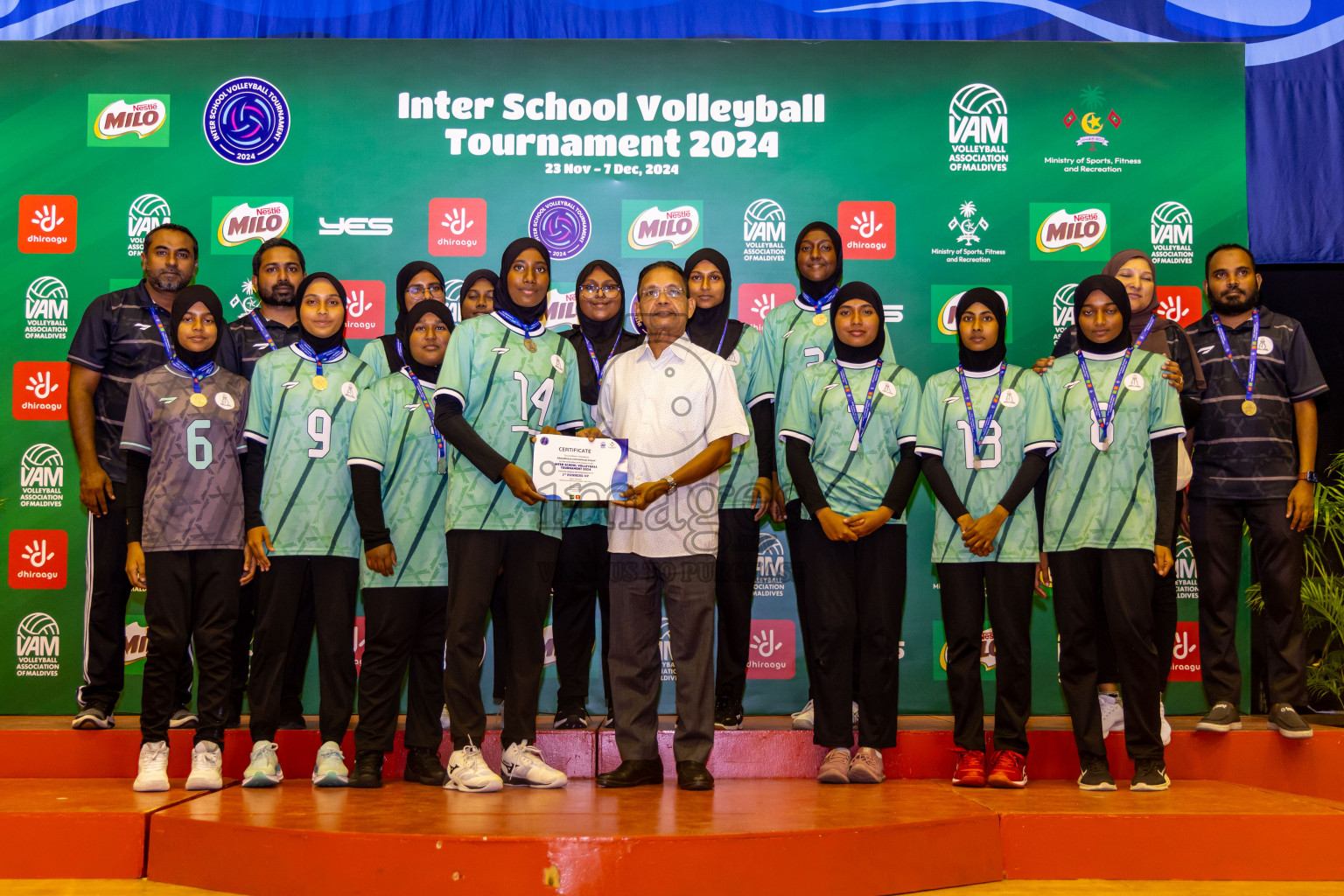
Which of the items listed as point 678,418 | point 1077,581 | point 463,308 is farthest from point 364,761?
point 1077,581

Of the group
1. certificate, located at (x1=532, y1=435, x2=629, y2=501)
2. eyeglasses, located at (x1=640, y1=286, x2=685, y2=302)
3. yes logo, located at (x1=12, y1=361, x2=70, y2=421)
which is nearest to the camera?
certificate, located at (x1=532, y1=435, x2=629, y2=501)

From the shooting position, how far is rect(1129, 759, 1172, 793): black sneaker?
3748mm

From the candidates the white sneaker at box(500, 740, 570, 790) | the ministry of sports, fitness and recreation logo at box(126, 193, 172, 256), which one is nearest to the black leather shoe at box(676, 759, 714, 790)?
the white sneaker at box(500, 740, 570, 790)

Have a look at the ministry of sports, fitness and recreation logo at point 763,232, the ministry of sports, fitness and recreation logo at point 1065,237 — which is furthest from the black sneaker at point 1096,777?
the ministry of sports, fitness and recreation logo at point 763,232

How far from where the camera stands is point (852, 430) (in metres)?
3.91

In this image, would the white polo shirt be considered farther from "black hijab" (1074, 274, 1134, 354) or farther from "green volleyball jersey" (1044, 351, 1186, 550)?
"black hijab" (1074, 274, 1134, 354)

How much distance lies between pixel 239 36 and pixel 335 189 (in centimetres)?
116

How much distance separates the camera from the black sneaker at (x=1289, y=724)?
4.19 m

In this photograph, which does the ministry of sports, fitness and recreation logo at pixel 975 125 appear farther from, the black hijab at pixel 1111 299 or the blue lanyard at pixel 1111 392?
the blue lanyard at pixel 1111 392

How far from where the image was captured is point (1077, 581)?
12.5 ft

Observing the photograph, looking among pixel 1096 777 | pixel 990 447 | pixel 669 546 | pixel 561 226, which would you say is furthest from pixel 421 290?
pixel 1096 777

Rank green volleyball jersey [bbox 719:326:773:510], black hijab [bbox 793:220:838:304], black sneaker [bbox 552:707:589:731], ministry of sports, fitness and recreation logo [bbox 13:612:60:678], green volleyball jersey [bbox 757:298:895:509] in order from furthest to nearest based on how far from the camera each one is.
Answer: ministry of sports, fitness and recreation logo [bbox 13:612:60:678] < black hijab [bbox 793:220:838:304] < green volleyball jersey [bbox 757:298:895:509] < green volleyball jersey [bbox 719:326:773:510] < black sneaker [bbox 552:707:589:731]

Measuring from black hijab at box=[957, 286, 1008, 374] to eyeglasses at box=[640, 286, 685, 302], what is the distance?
116cm

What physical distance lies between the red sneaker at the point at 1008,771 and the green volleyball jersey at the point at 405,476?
2.19m
